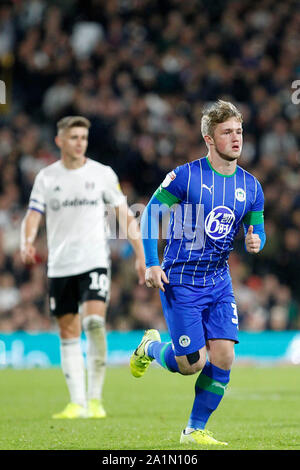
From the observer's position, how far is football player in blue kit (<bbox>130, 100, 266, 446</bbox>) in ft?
19.3

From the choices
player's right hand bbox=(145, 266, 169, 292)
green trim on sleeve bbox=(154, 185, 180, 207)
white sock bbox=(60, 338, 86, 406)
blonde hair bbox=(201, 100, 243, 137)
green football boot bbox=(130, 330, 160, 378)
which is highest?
blonde hair bbox=(201, 100, 243, 137)

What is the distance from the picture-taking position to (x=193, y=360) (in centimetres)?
587

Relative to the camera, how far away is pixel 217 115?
591 cm

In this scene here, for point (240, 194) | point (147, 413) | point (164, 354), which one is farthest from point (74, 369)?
point (240, 194)

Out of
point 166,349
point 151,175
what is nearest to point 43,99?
point 151,175

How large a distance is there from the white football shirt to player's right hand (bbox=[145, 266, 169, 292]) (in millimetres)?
2458

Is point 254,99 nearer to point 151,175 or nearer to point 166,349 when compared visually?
point 151,175

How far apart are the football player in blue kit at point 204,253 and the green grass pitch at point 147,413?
0.47m

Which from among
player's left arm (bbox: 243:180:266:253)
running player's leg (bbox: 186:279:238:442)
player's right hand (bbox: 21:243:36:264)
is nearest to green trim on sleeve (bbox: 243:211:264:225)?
player's left arm (bbox: 243:180:266:253)

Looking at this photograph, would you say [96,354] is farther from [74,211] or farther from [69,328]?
[74,211]

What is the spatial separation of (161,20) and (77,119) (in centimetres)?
1140

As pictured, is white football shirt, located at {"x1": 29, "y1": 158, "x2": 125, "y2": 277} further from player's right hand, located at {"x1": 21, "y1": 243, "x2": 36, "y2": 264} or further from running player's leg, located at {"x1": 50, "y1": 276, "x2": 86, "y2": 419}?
player's right hand, located at {"x1": 21, "y1": 243, "x2": 36, "y2": 264}

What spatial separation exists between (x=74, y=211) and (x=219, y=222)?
2.68m

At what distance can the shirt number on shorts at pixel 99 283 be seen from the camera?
27.0 feet
